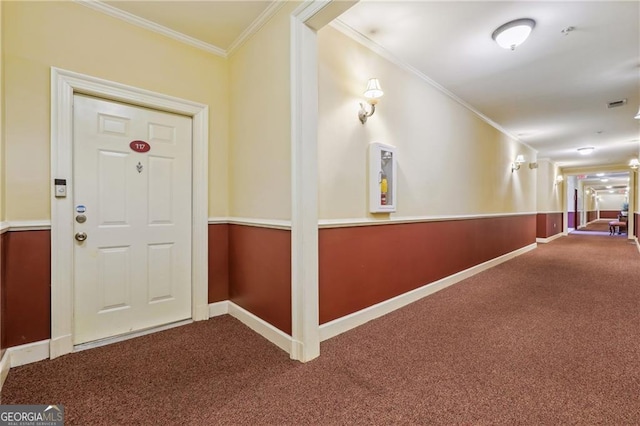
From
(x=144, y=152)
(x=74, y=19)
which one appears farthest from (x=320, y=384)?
(x=74, y=19)

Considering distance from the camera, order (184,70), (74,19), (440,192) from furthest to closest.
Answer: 1. (440,192)
2. (184,70)
3. (74,19)

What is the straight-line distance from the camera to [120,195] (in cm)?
229

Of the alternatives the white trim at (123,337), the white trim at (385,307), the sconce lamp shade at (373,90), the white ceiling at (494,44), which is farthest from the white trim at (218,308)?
the white ceiling at (494,44)

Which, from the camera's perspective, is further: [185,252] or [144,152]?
[185,252]

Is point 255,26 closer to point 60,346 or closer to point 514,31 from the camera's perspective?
point 514,31

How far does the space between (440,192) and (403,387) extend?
8.34 ft

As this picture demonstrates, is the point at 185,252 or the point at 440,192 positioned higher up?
the point at 440,192

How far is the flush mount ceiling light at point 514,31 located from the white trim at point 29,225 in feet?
12.8

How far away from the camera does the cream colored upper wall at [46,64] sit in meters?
1.85

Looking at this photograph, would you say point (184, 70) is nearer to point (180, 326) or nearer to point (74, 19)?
point (74, 19)

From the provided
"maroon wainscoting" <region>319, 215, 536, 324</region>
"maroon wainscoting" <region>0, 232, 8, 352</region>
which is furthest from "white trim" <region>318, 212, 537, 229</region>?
"maroon wainscoting" <region>0, 232, 8, 352</region>

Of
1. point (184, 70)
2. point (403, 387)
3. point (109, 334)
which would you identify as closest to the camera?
point (403, 387)

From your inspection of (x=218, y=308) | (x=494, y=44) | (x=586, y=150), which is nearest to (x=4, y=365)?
(x=218, y=308)

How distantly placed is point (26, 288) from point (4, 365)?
1.52 ft
